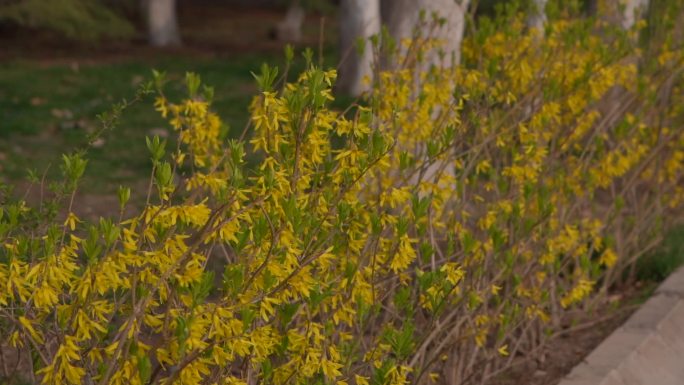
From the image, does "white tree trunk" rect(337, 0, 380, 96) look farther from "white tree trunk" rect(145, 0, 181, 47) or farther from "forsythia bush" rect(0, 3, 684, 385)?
"forsythia bush" rect(0, 3, 684, 385)

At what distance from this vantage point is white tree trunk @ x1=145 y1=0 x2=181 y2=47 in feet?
60.8

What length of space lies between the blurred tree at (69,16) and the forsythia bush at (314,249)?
9.35m

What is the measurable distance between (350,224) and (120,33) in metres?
12.1

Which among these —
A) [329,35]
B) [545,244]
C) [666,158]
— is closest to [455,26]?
[666,158]

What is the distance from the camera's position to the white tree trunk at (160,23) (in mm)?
18531

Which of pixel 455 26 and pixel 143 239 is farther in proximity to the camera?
pixel 455 26

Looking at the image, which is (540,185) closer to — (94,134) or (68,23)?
(94,134)

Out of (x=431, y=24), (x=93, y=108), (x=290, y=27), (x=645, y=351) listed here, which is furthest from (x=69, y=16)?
(x=645, y=351)

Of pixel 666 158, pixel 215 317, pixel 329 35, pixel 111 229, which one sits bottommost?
pixel 329 35

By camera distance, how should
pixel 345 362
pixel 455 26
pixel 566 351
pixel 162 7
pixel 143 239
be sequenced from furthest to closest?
pixel 162 7
pixel 455 26
pixel 566 351
pixel 345 362
pixel 143 239

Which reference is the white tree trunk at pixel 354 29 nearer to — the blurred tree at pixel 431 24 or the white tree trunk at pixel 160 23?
the blurred tree at pixel 431 24

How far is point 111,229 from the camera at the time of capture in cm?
341

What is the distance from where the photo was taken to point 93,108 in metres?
12.1

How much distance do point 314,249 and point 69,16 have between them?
11.5m
